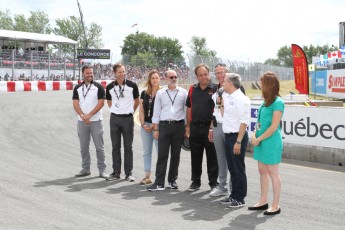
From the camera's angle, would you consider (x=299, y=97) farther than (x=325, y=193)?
Yes

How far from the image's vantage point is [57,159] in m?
10.3

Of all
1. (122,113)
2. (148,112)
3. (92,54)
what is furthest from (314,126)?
(92,54)

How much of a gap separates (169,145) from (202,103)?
2.98 ft

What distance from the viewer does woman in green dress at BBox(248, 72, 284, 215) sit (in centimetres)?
608

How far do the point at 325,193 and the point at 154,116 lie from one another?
275cm

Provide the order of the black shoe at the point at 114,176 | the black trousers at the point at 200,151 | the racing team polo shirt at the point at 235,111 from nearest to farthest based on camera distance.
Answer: the racing team polo shirt at the point at 235,111, the black trousers at the point at 200,151, the black shoe at the point at 114,176

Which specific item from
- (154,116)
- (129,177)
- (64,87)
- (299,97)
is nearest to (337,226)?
(154,116)

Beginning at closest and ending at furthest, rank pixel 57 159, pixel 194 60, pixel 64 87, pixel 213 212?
pixel 213 212 → pixel 57 159 → pixel 194 60 → pixel 64 87

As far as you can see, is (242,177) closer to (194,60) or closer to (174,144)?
(174,144)

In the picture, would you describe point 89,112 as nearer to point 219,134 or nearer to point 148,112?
point 148,112

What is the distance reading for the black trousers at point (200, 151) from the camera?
7.55 meters

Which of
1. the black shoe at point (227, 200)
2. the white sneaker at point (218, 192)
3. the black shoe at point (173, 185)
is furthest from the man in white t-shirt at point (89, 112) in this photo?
the black shoe at point (227, 200)

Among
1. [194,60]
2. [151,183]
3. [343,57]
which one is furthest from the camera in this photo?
[343,57]

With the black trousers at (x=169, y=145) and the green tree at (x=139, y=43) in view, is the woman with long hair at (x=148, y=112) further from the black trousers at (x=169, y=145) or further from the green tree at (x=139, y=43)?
the green tree at (x=139, y=43)
